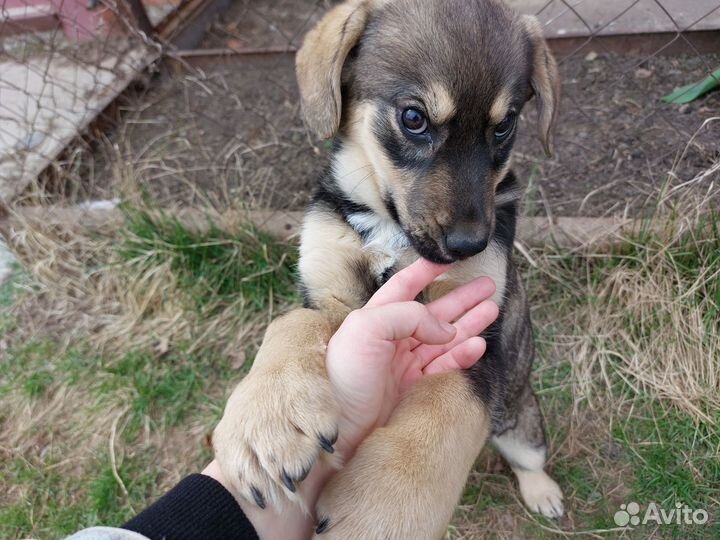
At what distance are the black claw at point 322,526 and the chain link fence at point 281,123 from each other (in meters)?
2.48

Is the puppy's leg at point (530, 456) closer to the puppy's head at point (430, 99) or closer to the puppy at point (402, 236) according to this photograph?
the puppy at point (402, 236)

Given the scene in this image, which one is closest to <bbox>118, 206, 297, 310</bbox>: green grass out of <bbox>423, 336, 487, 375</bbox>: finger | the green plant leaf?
<bbox>423, 336, 487, 375</bbox>: finger

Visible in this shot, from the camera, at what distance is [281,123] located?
4609 mm

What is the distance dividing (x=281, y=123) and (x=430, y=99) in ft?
9.18

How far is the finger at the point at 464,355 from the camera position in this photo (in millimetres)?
2055

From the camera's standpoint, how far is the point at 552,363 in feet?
11.1

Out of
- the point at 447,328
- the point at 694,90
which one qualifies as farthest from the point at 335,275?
the point at 694,90

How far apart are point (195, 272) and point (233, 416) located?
2166 millimetres

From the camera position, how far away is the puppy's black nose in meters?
1.93

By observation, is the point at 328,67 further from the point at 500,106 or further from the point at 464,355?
the point at 464,355

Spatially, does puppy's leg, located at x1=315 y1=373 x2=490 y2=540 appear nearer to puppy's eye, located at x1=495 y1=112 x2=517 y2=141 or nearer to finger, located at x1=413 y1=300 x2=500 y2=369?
finger, located at x1=413 y1=300 x2=500 y2=369

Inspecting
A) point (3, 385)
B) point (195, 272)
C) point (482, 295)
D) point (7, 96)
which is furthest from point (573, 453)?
point (7, 96)

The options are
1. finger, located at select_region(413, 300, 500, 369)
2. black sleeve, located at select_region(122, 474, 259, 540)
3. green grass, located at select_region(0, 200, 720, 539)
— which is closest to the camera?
black sleeve, located at select_region(122, 474, 259, 540)

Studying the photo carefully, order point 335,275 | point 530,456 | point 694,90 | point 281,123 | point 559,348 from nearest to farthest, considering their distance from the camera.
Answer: point 335,275 < point 530,456 < point 559,348 < point 694,90 < point 281,123
